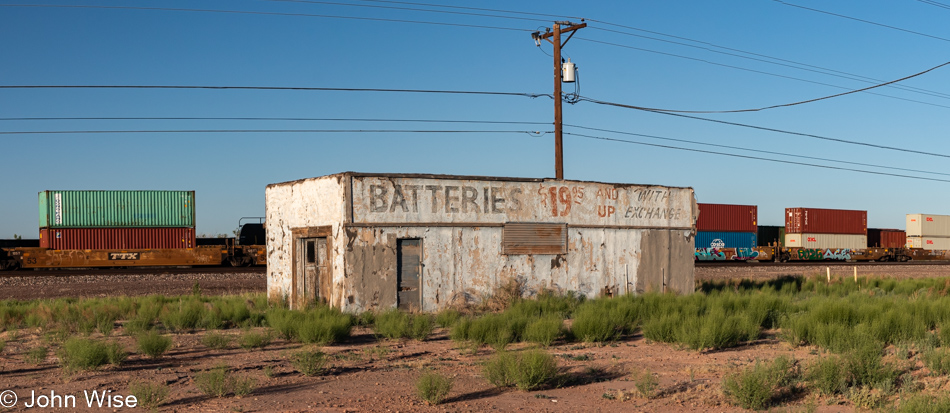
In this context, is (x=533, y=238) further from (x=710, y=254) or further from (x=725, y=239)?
(x=725, y=239)

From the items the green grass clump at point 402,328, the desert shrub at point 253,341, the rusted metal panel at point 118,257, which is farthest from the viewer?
the rusted metal panel at point 118,257

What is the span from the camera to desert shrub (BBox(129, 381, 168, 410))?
8054mm

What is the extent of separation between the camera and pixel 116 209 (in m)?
36.2

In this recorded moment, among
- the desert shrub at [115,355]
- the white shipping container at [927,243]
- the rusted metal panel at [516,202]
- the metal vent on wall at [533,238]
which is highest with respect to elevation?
the rusted metal panel at [516,202]

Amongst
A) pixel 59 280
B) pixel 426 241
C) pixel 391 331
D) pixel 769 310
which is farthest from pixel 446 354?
pixel 59 280

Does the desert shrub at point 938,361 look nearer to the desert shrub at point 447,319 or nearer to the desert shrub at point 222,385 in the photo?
the desert shrub at point 447,319

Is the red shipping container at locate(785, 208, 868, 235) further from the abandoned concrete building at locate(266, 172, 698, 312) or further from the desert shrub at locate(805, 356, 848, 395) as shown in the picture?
the desert shrub at locate(805, 356, 848, 395)

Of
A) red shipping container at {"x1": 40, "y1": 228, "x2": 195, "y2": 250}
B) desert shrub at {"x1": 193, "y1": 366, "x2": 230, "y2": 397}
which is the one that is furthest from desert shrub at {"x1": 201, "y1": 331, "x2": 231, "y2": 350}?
red shipping container at {"x1": 40, "y1": 228, "x2": 195, "y2": 250}

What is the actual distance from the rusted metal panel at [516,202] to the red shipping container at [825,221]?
110 feet

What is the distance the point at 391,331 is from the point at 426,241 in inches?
156

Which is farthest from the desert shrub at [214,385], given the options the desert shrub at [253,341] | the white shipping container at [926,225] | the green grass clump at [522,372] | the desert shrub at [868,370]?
the white shipping container at [926,225]

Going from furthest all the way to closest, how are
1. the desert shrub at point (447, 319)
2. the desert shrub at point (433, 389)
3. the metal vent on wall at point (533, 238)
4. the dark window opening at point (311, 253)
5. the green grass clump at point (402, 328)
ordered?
the metal vent on wall at point (533, 238) → the dark window opening at point (311, 253) → the desert shrub at point (447, 319) → the green grass clump at point (402, 328) → the desert shrub at point (433, 389)

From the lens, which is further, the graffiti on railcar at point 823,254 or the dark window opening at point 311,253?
the graffiti on railcar at point 823,254

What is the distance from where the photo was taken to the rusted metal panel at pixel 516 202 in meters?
16.8
